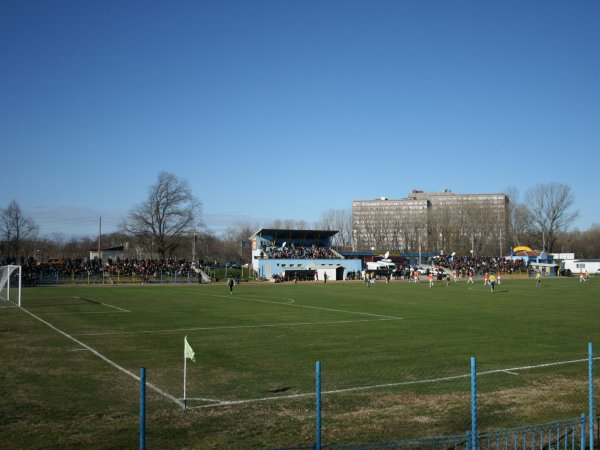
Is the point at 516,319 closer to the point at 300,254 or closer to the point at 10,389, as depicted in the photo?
the point at 10,389

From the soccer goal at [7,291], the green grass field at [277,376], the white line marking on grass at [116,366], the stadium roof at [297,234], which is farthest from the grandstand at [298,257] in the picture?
the white line marking on grass at [116,366]

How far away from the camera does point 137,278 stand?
71000mm

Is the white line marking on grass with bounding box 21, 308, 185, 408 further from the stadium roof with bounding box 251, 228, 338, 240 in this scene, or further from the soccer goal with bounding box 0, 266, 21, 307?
the stadium roof with bounding box 251, 228, 338, 240

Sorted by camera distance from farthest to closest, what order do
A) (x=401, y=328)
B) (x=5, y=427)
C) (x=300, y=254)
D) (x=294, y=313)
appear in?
(x=300, y=254)
(x=294, y=313)
(x=401, y=328)
(x=5, y=427)

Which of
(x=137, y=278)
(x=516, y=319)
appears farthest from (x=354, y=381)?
(x=137, y=278)

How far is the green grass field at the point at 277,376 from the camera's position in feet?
32.8

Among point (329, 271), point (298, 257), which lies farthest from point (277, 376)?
point (298, 257)

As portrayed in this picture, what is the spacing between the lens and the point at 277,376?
14.4 metres

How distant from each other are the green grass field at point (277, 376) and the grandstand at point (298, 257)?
50522 mm

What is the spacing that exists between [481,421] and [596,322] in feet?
60.9

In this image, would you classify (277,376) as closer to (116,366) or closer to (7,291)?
(116,366)

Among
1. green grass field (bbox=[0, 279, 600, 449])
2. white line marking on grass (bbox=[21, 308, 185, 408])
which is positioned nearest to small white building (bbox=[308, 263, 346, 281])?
green grass field (bbox=[0, 279, 600, 449])

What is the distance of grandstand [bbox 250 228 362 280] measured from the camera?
8044cm

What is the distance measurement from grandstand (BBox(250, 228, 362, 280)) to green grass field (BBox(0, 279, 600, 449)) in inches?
1989
